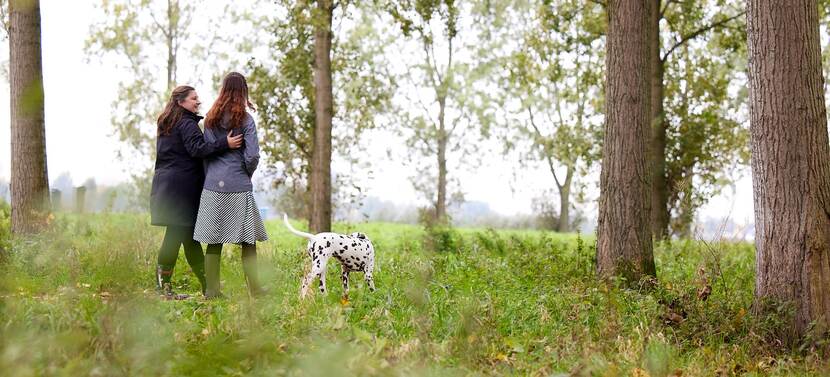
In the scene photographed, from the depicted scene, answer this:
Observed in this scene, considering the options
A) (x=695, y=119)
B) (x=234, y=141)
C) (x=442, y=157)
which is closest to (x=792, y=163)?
(x=234, y=141)

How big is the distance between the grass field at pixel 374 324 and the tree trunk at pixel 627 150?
589 mm

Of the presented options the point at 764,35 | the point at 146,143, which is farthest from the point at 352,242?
the point at 146,143

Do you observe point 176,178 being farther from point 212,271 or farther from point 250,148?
point 212,271

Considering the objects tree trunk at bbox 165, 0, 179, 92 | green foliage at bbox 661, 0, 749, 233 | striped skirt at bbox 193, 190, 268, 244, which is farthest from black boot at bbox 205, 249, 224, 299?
tree trunk at bbox 165, 0, 179, 92

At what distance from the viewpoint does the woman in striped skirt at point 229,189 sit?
7953 millimetres

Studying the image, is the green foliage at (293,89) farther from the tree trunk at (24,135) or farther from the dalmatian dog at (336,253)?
the dalmatian dog at (336,253)

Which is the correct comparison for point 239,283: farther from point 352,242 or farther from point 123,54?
point 123,54

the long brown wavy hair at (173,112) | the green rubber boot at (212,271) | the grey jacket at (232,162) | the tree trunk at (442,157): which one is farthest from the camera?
the tree trunk at (442,157)

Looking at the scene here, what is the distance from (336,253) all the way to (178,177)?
5.96ft

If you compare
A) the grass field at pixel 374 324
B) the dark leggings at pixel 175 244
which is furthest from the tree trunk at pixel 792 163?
the dark leggings at pixel 175 244

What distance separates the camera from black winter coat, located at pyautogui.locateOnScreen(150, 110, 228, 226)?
8.23 meters

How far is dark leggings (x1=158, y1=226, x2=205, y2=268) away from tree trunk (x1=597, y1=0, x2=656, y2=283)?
15.9 feet

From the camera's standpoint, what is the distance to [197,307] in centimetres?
756

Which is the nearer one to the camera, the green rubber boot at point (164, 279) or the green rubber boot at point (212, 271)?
the green rubber boot at point (212, 271)
